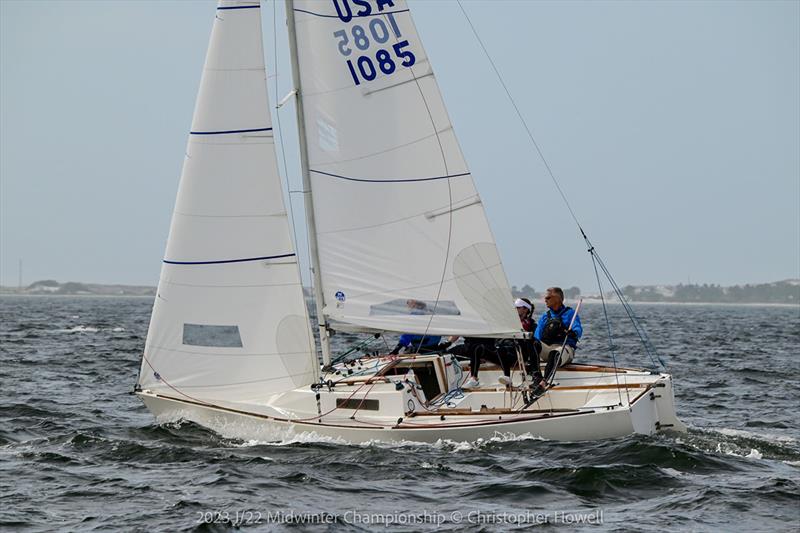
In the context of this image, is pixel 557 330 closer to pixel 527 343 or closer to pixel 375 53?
pixel 527 343

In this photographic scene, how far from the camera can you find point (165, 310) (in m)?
13.0

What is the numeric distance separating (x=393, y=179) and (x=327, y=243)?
3.72 feet

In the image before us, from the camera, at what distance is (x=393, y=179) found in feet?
42.0

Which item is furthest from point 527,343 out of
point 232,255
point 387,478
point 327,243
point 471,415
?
point 232,255

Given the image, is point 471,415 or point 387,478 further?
point 471,415

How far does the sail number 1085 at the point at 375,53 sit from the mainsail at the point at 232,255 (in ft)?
3.82

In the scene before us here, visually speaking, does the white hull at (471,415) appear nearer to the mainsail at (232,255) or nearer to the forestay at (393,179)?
the mainsail at (232,255)

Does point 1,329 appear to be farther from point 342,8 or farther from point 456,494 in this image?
A: point 456,494

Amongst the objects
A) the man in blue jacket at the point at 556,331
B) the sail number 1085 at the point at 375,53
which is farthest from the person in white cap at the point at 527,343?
the sail number 1085 at the point at 375,53

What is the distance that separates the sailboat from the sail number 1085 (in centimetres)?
2

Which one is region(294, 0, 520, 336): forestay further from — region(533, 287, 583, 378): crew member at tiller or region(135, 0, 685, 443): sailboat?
region(533, 287, 583, 378): crew member at tiller

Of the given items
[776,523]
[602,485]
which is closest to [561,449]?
[602,485]

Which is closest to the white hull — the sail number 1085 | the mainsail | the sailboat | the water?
the sailboat

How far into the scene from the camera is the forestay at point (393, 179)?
12.7m
